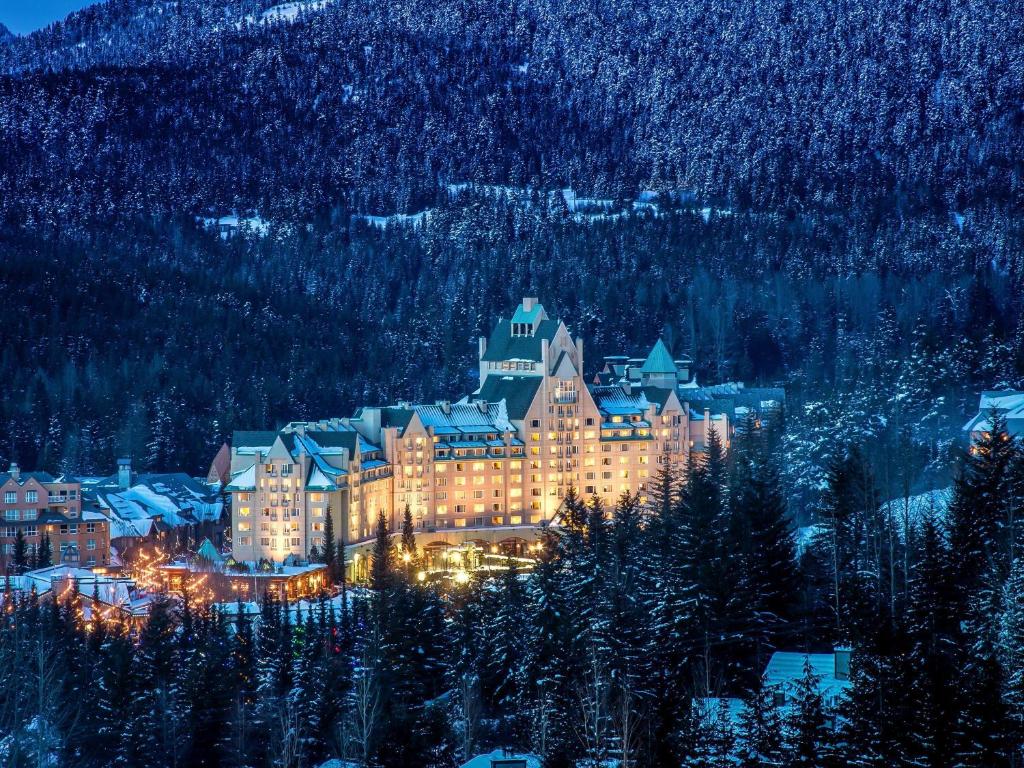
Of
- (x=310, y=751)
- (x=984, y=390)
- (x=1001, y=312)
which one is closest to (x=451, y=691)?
(x=310, y=751)

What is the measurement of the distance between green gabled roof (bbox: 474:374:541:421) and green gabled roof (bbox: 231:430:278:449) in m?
21.3

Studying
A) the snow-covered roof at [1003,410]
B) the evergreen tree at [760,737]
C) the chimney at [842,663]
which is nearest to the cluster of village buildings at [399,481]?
the snow-covered roof at [1003,410]

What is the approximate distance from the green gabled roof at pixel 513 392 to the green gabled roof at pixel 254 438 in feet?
69.9

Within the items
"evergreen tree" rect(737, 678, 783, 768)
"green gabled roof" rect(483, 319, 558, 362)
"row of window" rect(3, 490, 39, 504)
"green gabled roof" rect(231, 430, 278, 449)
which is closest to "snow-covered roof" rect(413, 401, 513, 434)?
"green gabled roof" rect(483, 319, 558, 362)

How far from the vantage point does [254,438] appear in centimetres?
12044

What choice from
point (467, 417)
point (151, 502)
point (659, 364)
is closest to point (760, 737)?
point (467, 417)

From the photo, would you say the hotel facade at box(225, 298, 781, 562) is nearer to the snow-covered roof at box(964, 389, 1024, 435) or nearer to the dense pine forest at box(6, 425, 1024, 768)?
the snow-covered roof at box(964, 389, 1024, 435)

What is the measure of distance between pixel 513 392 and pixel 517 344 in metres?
4.97

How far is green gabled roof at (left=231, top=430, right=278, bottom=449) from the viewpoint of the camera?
11912 cm

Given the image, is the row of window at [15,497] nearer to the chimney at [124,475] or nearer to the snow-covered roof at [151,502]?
the snow-covered roof at [151,502]

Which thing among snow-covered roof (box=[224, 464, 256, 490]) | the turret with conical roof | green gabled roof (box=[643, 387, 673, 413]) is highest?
the turret with conical roof

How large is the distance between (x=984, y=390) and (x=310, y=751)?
278 feet

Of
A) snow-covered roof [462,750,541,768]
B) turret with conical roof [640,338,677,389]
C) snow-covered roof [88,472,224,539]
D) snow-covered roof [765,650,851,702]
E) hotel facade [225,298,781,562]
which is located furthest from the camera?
turret with conical roof [640,338,677,389]

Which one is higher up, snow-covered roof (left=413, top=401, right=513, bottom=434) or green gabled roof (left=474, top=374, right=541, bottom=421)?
green gabled roof (left=474, top=374, right=541, bottom=421)
